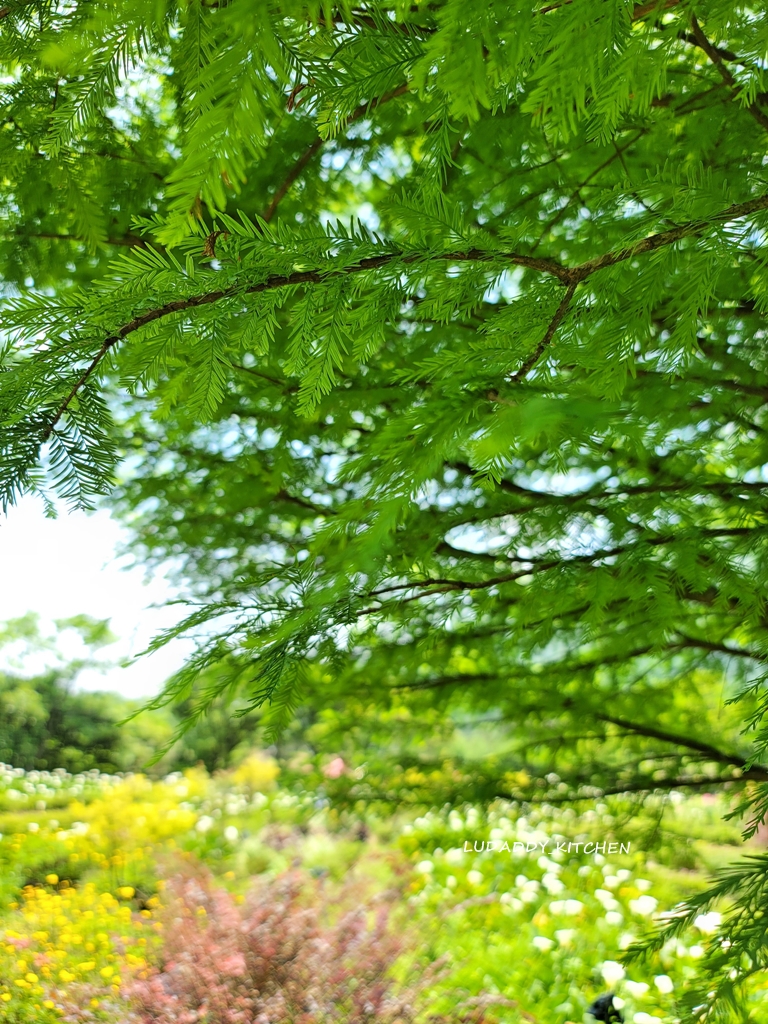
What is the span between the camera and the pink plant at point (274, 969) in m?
2.10

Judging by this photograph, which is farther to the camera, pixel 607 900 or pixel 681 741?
pixel 607 900

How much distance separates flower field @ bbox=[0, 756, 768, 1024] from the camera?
7.13ft

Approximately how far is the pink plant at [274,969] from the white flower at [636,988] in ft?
2.11

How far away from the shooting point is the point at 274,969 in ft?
7.34

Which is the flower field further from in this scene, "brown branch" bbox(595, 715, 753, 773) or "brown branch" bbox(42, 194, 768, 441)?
"brown branch" bbox(42, 194, 768, 441)

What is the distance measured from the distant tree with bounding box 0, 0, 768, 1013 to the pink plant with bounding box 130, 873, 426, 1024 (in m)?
0.91

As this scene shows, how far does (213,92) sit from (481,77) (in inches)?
7.1

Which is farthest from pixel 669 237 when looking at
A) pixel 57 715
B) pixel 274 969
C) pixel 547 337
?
pixel 57 715

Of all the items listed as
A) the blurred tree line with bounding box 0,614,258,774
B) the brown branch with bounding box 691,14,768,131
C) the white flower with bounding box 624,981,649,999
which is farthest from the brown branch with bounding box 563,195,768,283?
the blurred tree line with bounding box 0,614,258,774

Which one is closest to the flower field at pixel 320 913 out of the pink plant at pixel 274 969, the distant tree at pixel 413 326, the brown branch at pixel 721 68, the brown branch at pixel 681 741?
the pink plant at pixel 274 969

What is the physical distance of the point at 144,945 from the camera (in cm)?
255

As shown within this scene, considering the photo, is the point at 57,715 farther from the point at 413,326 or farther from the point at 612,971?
the point at 413,326

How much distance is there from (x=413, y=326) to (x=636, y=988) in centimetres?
200

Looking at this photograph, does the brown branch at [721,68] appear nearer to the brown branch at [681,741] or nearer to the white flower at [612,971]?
the brown branch at [681,741]
